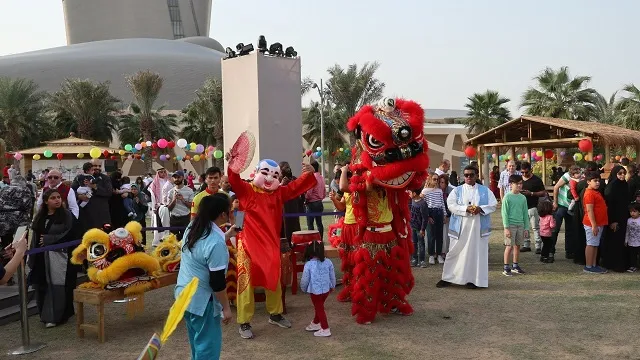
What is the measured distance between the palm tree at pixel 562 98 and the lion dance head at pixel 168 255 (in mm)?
24198

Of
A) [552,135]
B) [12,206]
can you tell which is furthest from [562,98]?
[12,206]

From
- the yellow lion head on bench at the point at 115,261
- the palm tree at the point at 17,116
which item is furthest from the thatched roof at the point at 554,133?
the palm tree at the point at 17,116

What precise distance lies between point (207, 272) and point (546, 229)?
6662 mm

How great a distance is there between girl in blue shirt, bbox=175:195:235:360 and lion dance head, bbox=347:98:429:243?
230 centimetres

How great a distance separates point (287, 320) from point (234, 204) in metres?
1.46

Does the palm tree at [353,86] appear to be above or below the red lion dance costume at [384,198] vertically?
above

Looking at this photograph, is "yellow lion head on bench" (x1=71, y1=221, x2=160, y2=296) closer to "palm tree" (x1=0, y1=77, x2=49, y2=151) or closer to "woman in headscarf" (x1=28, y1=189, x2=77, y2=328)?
"woman in headscarf" (x1=28, y1=189, x2=77, y2=328)

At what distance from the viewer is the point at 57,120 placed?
34.8 meters

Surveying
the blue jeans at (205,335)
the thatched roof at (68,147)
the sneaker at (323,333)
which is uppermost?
the thatched roof at (68,147)

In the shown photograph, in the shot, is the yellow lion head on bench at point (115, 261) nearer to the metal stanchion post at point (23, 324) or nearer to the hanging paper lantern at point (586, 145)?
the metal stanchion post at point (23, 324)

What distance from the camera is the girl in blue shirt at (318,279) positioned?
5.15m

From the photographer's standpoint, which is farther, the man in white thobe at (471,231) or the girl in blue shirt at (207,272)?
the man in white thobe at (471,231)

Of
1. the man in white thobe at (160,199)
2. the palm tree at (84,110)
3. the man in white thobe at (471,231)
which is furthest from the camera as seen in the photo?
the palm tree at (84,110)

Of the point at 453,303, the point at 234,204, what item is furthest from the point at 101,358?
the point at 453,303
